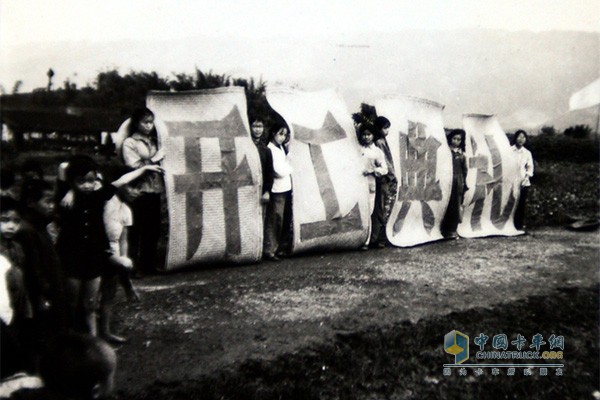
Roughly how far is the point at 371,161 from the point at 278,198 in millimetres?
1005

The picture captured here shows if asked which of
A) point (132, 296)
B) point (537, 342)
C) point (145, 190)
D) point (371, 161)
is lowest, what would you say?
point (537, 342)

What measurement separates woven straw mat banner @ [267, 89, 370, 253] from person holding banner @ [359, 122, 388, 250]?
0.30ft

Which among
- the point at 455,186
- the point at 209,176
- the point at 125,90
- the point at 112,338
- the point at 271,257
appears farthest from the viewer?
the point at 455,186

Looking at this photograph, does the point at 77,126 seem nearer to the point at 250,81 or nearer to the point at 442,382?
the point at 250,81

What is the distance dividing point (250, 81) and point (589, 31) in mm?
2436

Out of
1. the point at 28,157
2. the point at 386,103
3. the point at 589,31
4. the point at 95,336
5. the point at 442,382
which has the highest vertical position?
the point at 589,31

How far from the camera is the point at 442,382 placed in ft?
8.32

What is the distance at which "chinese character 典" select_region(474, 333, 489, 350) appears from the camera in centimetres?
283

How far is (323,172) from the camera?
4281mm

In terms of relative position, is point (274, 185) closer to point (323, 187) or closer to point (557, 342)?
point (323, 187)

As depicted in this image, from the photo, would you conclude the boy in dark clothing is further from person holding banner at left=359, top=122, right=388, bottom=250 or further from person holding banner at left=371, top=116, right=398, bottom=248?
person holding banner at left=371, top=116, right=398, bottom=248

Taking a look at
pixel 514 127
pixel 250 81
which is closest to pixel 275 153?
pixel 250 81

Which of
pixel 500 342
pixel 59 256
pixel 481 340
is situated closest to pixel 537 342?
pixel 500 342

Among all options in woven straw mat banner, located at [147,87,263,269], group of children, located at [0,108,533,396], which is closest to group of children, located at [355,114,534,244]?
woven straw mat banner, located at [147,87,263,269]
